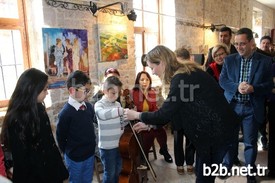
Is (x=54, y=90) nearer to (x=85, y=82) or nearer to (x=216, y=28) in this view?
(x=85, y=82)

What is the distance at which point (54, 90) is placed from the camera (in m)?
2.90

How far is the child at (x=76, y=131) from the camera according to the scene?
1.95 meters

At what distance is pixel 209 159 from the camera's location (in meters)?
1.76

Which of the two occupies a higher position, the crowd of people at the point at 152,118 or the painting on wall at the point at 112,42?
the painting on wall at the point at 112,42

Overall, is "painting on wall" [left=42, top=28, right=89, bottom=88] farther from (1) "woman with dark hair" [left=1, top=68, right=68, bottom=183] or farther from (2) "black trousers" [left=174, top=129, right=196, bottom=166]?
(2) "black trousers" [left=174, top=129, right=196, bottom=166]

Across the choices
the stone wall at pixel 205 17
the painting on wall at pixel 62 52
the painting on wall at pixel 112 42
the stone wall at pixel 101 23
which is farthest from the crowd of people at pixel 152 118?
the stone wall at pixel 205 17

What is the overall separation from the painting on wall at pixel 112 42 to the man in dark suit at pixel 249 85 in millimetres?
1630

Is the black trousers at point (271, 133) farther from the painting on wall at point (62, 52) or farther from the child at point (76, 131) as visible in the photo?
the painting on wall at point (62, 52)

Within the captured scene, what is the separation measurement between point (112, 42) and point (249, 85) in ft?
6.34

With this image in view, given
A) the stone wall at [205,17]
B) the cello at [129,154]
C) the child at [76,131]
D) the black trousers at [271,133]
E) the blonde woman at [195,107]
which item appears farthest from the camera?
the stone wall at [205,17]

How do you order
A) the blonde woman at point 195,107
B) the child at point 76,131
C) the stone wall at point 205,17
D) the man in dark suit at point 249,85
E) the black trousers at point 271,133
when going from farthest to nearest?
the stone wall at point 205,17 < the black trousers at point 271,133 < the man in dark suit at point 249,85 < the child at point 76,131 < the blonde woman at point 195,107

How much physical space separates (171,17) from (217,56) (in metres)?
2.04

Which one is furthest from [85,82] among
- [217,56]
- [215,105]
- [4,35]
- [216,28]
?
[216,28]

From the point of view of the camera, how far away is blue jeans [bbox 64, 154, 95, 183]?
2.03 meters
